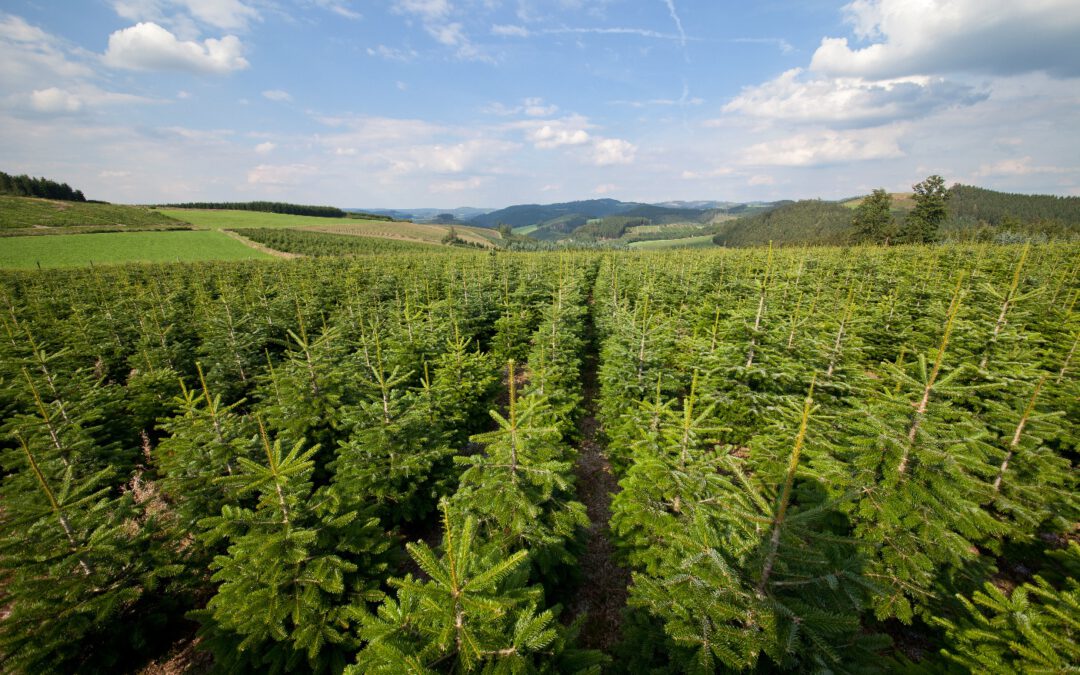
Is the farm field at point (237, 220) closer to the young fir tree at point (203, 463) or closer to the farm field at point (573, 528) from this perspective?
the farm field at point (573, 528)

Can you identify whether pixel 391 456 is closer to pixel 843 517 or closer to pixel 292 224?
pixel 843 517

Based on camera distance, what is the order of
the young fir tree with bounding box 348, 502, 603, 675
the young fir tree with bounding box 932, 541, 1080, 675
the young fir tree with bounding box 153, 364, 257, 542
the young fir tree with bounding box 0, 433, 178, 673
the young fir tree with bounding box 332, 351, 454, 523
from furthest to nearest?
the young fir tree with bounding box 332, 351, 454, 523, the young fir tree with bounding box 153, 364, 257, 542, the young fir tree with bounding box 0, 433, 178, 673, the young fir tree with bounding box 348, 502, 603, 675, the young fir tree with bounding box 932, 541, 1080, 675

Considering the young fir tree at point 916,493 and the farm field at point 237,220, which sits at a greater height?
the farm field at point 237,220

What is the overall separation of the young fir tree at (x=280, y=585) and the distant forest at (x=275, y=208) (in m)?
135

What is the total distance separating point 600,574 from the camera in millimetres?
6609

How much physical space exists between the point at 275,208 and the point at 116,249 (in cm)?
7644

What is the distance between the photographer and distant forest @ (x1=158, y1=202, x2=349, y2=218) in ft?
363

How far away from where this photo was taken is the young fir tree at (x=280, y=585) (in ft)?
12.9

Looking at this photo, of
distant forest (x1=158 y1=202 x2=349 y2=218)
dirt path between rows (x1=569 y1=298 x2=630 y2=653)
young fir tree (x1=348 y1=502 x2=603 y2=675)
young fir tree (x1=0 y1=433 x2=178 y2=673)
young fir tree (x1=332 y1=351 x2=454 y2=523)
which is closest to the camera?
young fir tree (x1=348 y1=502 x2=603 y2=675)

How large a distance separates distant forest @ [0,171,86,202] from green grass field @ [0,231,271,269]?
2107 inches

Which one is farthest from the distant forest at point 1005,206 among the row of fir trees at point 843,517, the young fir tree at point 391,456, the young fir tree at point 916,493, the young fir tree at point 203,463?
the young fir tree at point 203,463

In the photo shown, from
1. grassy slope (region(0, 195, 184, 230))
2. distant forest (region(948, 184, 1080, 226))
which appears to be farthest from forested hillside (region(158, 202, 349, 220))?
distant forest (region(948, 184, 1080, 226))

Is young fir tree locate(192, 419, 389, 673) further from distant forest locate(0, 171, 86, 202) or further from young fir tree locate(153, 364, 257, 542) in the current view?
distant forest locate(0, 171, 86, 202)

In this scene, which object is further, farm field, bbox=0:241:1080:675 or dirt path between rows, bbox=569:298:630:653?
dirt path between rows, bbox=569:298:630:653
